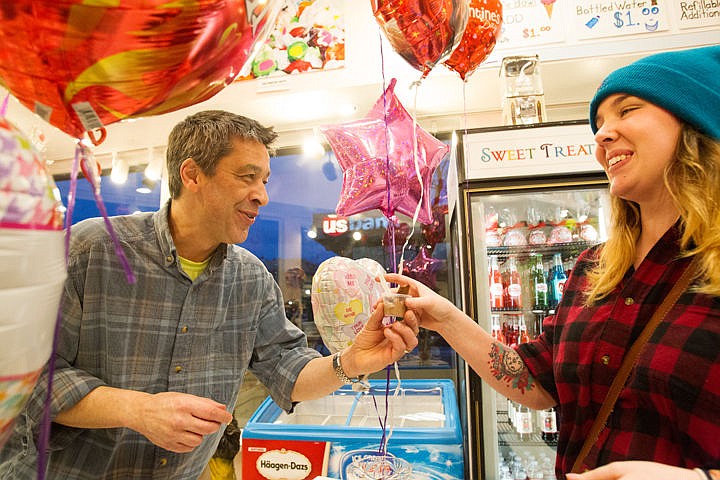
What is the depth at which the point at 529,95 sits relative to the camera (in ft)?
8.41

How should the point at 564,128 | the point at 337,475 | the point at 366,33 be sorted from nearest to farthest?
the point at 337,475
the point at 564,128
the point at 366,33

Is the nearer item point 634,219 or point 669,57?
point 669,57

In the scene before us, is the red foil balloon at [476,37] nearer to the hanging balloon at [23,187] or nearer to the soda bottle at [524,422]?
the hanging balloon at [23,187]

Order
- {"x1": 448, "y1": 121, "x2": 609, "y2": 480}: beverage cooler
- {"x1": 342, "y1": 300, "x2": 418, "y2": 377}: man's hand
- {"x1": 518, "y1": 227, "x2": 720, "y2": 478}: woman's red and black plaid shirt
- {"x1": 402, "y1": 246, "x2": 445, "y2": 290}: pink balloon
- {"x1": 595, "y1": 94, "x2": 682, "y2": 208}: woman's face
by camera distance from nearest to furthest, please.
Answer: {"x1": 518, "y1": 227, "x2": 720, "y2": 478}: woman's red and black plaid shirt
{"x1": 595, "y1": 94, "x2": 682, "y2": 208}: woman's face
{"x1": 342, "y1": 300, "x2": 418, "y2": 377}: man's hand
{"x1": 448, "y1": 121, "x2": 609, "y2": 480}: beverage cooler
{"x1": 402, "y1": 246, "x2": 445, "y2": 290}: pink balloon

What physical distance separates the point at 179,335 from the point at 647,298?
1319 mm

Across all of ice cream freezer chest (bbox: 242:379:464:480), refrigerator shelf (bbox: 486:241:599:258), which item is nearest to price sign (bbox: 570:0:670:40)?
refrigerator shelf (bbox: 486:241:599:258)

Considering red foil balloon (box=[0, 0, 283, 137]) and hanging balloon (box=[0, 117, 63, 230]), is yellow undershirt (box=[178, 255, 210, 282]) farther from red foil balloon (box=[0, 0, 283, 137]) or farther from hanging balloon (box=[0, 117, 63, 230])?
hanging balloon (box=[0, 117, 63, 230])

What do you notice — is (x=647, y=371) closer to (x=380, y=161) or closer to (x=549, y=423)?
Result: (x=380, y=161)

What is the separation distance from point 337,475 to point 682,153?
A: 74.8 inches

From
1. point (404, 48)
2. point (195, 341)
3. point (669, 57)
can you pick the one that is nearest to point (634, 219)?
point (669, 57)

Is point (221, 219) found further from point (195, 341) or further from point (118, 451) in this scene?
point (118, 451)

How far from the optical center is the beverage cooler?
2.32m

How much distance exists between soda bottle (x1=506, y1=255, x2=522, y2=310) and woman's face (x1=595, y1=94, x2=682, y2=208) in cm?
165

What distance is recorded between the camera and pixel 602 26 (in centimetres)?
271
